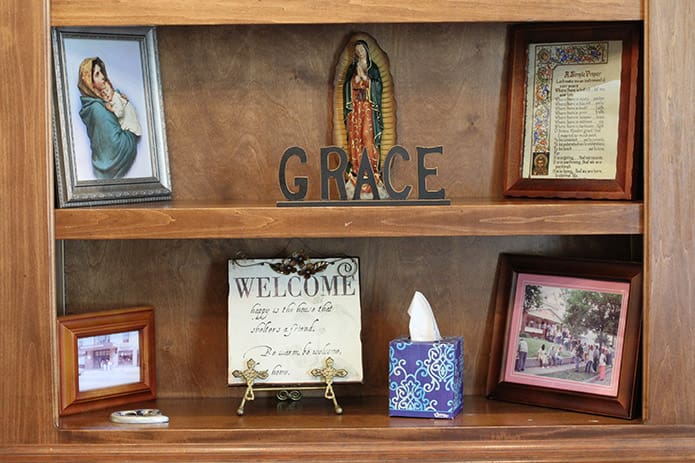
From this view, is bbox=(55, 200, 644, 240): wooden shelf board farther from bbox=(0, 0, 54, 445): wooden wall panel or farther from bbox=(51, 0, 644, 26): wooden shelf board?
bbox=(51, 0, 644, 26): wooden shelf board

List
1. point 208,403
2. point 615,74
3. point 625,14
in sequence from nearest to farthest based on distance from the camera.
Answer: point 625,14 < point 615,74 < point 208,403

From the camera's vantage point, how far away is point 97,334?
1.95 m

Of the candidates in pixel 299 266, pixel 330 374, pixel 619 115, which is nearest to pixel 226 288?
pixel 299 266

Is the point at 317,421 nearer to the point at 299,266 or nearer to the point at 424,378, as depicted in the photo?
the point at 424,378

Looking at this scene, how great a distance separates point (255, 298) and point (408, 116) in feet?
1.56

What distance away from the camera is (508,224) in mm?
1768

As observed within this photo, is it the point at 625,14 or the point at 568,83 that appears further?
the point at 568,83

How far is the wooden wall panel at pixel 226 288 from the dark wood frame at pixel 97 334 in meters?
0.04

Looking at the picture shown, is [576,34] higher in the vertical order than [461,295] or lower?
higher

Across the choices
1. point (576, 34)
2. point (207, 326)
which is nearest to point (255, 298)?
point (207, 326)

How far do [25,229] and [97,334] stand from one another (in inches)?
11.3

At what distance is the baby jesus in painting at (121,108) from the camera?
75.5 inches

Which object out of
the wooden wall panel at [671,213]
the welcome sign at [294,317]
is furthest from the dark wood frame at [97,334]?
the wooden wall panel at [671,213]

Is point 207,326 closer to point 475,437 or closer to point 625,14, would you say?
point 475,437
